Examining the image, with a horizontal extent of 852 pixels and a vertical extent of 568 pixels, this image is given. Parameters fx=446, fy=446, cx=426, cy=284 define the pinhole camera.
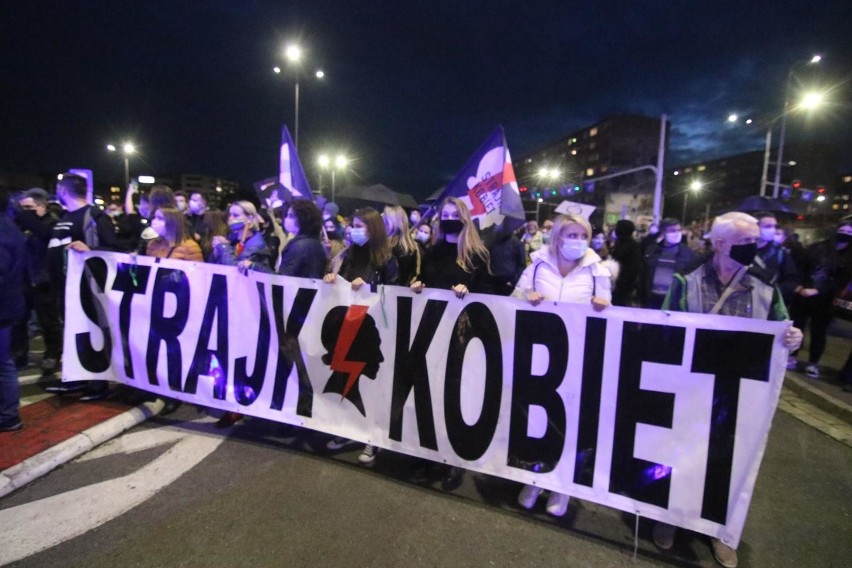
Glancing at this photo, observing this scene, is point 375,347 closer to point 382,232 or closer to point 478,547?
point 382,232

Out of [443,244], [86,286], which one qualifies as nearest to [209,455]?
[86,286]

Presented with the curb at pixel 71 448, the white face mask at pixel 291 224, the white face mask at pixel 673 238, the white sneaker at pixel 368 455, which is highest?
the white face mask at pixel 673 238

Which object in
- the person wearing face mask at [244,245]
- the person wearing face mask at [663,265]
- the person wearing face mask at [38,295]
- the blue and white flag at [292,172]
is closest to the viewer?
the person wearing face mask at [244,245]

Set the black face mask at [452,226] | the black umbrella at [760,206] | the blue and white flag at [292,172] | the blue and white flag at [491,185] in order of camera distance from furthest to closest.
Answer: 1. the black umbrella at [760,206]
2. the blue and white flag at [292,172]
3. the blue and white flag at [491,185]
4. the black face mask at [452,226]

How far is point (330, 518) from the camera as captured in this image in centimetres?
273

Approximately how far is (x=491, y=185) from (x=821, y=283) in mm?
4483

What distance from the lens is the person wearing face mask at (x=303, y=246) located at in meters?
3.83

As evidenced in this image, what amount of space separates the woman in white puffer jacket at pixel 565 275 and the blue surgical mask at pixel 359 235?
1.35 metres

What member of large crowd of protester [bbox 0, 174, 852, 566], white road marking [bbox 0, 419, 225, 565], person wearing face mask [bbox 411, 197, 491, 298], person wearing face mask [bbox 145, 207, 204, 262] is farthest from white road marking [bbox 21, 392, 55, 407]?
person wearing face mask [bbox 411, 197, 491, 298]

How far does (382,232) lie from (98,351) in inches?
115

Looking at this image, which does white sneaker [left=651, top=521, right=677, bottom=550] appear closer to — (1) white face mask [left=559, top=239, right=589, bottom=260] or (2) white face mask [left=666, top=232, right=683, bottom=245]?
(1) white face mask [left=559, top=239, right=589, bottom=260]

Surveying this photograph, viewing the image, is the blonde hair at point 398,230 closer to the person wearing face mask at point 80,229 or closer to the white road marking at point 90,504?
the white road marking at point 90,504

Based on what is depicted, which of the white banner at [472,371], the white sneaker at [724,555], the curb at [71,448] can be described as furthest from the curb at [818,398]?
the curb at [71,448]

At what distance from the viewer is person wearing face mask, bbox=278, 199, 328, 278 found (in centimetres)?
383
